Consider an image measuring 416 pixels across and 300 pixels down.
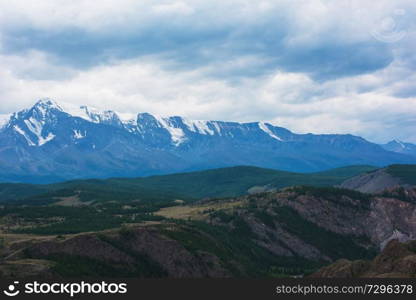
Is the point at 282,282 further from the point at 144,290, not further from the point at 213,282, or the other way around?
the point at 144,290

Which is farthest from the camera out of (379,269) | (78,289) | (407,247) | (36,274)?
(36,274)

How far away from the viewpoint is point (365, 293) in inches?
3893

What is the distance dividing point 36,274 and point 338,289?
365 feet

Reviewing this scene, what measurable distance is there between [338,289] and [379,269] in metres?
54.2

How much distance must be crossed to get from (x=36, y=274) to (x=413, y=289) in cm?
11926

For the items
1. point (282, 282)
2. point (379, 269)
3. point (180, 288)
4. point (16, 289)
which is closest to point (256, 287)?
point (282, 282)

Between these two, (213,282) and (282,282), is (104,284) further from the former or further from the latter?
(282,282)

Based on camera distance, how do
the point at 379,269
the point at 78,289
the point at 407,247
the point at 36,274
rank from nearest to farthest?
the point at 78,289 < the point at 379,269 < the point at 407,247 < the point at 36,274

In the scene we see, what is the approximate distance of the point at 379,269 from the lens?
151 metres

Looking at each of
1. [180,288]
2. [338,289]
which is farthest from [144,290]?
[338,289]

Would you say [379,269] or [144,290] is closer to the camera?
[144,290]

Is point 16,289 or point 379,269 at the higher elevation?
point 16,289

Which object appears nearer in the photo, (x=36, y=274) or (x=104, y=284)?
(x=104, y=284)

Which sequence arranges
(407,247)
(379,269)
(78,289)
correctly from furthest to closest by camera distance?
(407,247) < (379,269) < (78,289)
